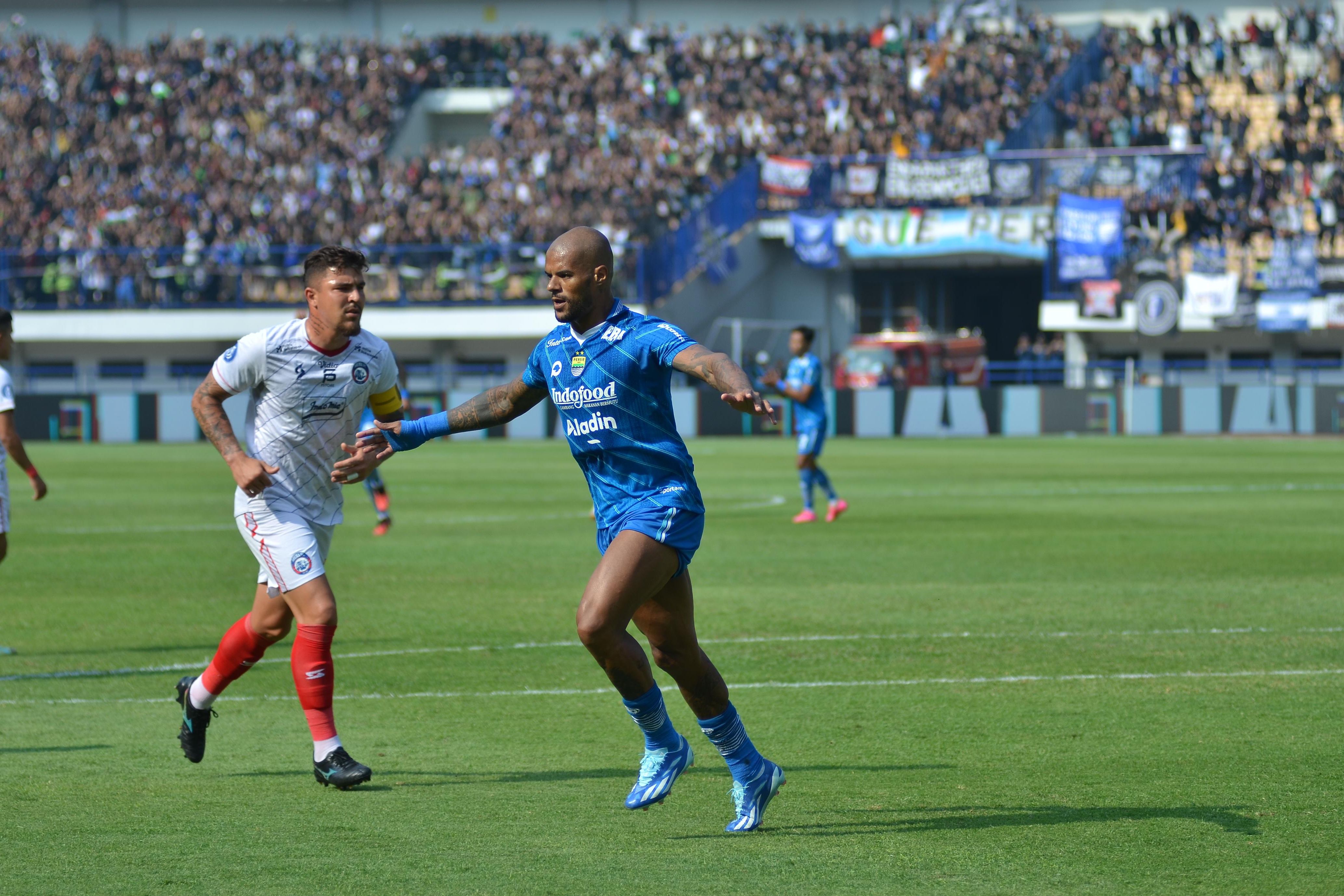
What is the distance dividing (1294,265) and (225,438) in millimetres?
41613

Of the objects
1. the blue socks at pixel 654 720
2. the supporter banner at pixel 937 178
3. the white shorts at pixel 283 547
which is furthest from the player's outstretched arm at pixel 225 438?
the supporter banner at pixel 937 178

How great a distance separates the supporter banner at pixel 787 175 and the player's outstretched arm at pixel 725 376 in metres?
43.6

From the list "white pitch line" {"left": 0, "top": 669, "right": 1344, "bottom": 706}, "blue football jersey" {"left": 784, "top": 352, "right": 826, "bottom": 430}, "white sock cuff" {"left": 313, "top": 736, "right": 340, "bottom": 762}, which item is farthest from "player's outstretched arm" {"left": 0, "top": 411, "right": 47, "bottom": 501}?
"blue football jersey" {"left": 784, "top": 352, "right": 826, "bottom": 430}

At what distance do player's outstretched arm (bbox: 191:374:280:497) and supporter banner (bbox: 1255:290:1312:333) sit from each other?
1615 inches

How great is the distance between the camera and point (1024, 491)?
23766 millimetres

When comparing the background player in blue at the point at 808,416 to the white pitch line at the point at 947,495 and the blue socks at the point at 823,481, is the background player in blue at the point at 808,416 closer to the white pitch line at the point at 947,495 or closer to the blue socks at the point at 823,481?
the blue socks at the point at 823,481

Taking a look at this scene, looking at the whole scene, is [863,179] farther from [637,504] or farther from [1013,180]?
[637,504]

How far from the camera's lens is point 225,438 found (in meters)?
6.82

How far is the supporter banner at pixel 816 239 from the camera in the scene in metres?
48.7

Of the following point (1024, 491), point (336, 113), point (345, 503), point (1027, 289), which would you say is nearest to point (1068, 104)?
point (1027, 289)

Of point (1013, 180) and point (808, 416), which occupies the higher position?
point (1013, 180)

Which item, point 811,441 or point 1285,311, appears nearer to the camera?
point 811,441

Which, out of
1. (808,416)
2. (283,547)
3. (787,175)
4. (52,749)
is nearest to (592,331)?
(283,547)

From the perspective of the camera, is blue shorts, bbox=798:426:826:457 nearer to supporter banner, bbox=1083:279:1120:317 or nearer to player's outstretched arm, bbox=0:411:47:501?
player's outstretched arm, bbox=0:411:47:501
